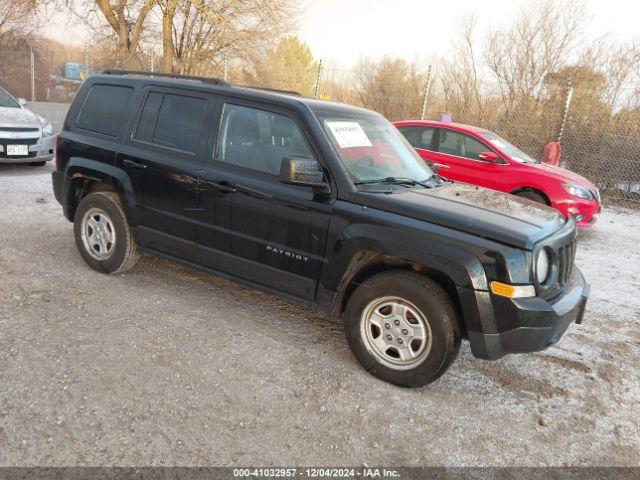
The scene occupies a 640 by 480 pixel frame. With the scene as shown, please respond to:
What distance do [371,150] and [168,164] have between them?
1581mm

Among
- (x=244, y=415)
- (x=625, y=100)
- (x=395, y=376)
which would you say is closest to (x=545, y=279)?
(x=395, y=376)

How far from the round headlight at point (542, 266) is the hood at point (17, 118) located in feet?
28.0

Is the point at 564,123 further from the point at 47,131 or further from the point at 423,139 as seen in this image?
the point at 47,131

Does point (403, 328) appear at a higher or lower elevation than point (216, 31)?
lower

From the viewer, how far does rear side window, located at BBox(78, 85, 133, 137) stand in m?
4.21

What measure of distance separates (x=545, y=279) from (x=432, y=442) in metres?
1.17

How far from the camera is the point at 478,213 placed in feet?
10.1

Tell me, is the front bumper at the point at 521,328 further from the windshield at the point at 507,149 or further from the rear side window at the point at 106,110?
the windshield at the point at 507,149

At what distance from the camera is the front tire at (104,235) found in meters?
4.26

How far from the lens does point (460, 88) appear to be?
48.3 ft

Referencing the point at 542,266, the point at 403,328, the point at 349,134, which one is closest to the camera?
the point at 542,266

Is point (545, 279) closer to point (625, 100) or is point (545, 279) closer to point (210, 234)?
point (210, 234)

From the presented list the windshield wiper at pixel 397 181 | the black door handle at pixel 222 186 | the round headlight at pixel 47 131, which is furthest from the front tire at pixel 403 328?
the round headlight at pixel 47 131

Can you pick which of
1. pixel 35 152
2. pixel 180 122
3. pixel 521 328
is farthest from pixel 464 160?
pixel 35 152
